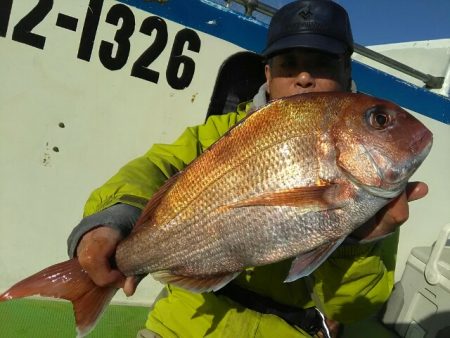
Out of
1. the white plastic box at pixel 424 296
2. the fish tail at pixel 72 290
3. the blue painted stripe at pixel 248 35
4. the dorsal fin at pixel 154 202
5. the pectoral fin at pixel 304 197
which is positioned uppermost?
the blue painted stripe at pixel 248 35

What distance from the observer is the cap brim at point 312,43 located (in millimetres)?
1953

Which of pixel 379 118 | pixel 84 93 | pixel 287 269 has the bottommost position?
pixel 287 269

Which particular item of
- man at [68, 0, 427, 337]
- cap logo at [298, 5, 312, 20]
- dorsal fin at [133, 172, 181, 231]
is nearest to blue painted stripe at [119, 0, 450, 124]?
man at [68, 0, 427, 337]

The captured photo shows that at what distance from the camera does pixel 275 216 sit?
1.35 metres

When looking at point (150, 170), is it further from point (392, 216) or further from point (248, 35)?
point (248, 35)

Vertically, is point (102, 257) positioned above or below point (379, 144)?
below

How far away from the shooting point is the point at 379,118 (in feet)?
4.45

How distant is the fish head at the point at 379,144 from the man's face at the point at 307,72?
0.64 meters

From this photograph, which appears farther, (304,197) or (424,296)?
(424,296)

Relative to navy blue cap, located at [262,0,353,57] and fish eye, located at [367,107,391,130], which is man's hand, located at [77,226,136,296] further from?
navy blue cap, located at [262,0,353,57]

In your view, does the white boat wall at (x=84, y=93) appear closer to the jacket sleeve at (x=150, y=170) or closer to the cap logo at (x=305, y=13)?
the jacket sleeve at (x=150, y=170)

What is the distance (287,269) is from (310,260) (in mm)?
606

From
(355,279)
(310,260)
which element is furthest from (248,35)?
(310,260)

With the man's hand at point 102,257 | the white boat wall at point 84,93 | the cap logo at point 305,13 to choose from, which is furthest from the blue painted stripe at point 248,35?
the man's hand at point 102,257
